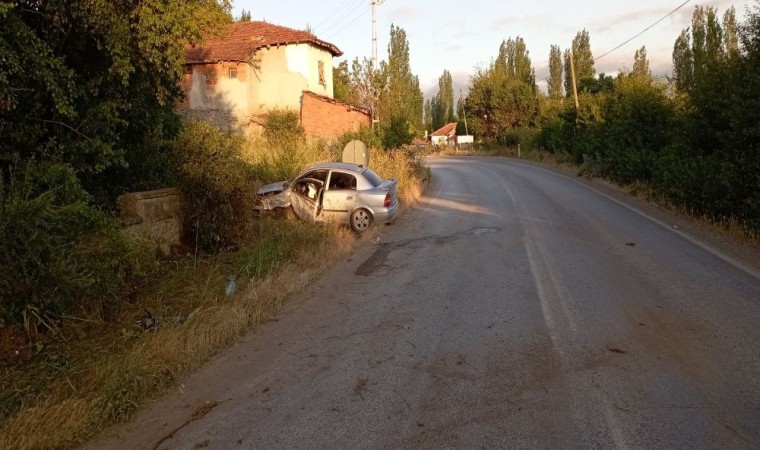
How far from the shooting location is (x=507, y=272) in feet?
27.3

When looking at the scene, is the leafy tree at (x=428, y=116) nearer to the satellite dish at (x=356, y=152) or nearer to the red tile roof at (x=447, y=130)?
the red tile roof at (x=447, y=130)

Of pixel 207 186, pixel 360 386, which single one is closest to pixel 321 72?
pixel 207 186

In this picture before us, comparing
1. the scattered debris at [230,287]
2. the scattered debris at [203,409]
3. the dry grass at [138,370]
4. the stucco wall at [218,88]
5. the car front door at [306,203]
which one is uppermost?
the stucco wall at [218,88]

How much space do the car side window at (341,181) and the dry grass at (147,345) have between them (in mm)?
2569

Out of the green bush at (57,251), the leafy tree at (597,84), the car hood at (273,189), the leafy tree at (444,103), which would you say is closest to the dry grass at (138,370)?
the green bush at (57,251)

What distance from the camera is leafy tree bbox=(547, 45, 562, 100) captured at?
68625mm

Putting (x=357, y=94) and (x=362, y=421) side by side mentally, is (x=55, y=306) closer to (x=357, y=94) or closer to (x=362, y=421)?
(x=362, y=421)

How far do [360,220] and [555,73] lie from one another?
212 feet

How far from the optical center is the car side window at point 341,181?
41.7ft

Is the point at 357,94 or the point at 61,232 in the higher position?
the point at 357,94

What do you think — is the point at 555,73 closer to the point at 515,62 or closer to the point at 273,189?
the point at 515,62

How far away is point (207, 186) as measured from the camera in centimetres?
986

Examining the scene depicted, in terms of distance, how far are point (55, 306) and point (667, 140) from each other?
2144 cm

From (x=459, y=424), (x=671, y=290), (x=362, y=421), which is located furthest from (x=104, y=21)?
(x=671, y=290)
